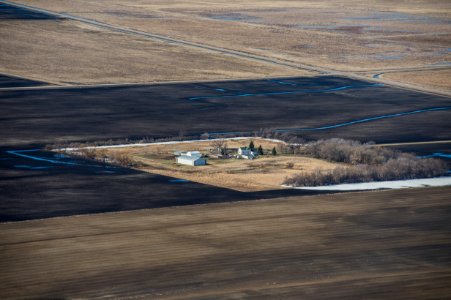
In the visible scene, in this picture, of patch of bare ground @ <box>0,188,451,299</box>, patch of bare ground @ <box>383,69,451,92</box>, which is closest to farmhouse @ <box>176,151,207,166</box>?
patch of bare ground @ <box>0,188,451,299</box>

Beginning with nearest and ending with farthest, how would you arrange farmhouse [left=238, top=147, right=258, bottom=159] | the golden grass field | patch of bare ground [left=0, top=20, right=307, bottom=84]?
the golden grass field, farmhouse [left=238, top=147, right=258, bottom=159], patch of bare ground [left=0, top=20, right=307, bottom=84]

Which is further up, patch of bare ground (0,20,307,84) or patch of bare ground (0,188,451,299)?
patch of bare ground (0,20,307,84)

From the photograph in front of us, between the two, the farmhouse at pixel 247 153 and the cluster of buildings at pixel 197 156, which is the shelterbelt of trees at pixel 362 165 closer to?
the farmhouse at pixel 247 153

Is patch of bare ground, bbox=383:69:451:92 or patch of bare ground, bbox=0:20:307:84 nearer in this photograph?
patch of bare ground, bbox=383:69:451:92

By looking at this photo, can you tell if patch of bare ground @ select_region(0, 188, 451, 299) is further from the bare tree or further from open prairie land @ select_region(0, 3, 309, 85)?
open prairie land @ select_region(0, 3, 309, 85)

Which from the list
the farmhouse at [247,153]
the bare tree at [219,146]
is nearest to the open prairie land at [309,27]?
the bare tree at [219,146]

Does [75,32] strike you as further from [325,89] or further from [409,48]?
[325,89]

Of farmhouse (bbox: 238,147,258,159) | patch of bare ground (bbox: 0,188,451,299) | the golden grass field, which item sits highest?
farmhouse (bbox: 238,147,258,159)
